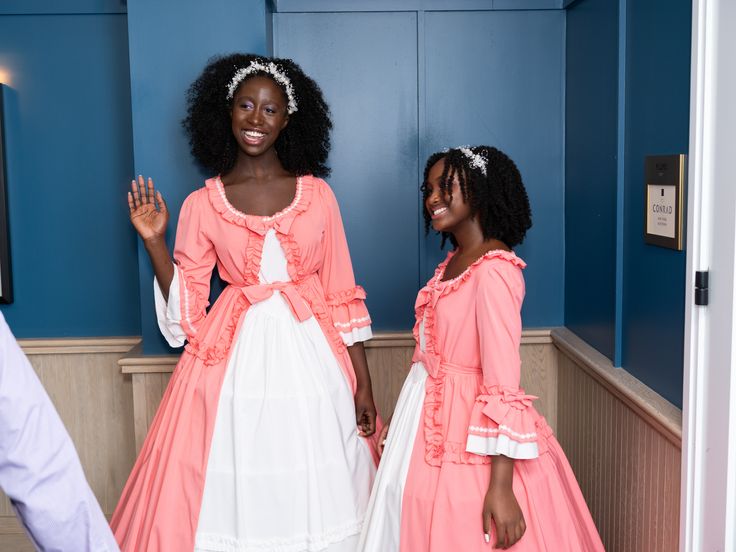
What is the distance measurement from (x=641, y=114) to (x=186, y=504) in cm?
A: 156

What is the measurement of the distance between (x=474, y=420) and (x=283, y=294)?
2.32 ft

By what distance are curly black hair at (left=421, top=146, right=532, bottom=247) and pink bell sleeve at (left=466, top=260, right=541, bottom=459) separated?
0.15m

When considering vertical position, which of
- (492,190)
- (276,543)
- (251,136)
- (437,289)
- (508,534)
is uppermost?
(251,136)

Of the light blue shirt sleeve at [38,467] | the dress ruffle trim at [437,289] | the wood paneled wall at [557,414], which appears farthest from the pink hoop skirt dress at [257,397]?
the light blue shirt sleeve at [38,467]

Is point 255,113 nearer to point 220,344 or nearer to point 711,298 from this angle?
point 220,344

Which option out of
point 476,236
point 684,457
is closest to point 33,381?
point 476,236

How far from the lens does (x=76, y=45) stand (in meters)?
3.10

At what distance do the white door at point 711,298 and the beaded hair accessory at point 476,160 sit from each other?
454 millimetres

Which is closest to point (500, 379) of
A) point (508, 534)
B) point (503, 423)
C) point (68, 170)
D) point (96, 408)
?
point (503, 423)

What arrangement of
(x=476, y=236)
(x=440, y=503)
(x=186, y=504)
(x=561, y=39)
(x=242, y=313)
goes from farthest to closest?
1. (x=561, y=39)
2. (x=242, y=313)
3. (x=186, y=504)
4. (x=476, y=236)
5. (x=440, y=503)

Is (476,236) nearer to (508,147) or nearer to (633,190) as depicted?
(633,190)

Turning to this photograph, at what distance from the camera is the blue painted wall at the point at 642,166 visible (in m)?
2.02

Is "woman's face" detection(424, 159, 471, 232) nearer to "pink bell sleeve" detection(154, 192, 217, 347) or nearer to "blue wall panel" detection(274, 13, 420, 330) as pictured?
"pink bell sleeve" detection(154, 192, 217, 347)

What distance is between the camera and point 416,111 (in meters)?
3.05
